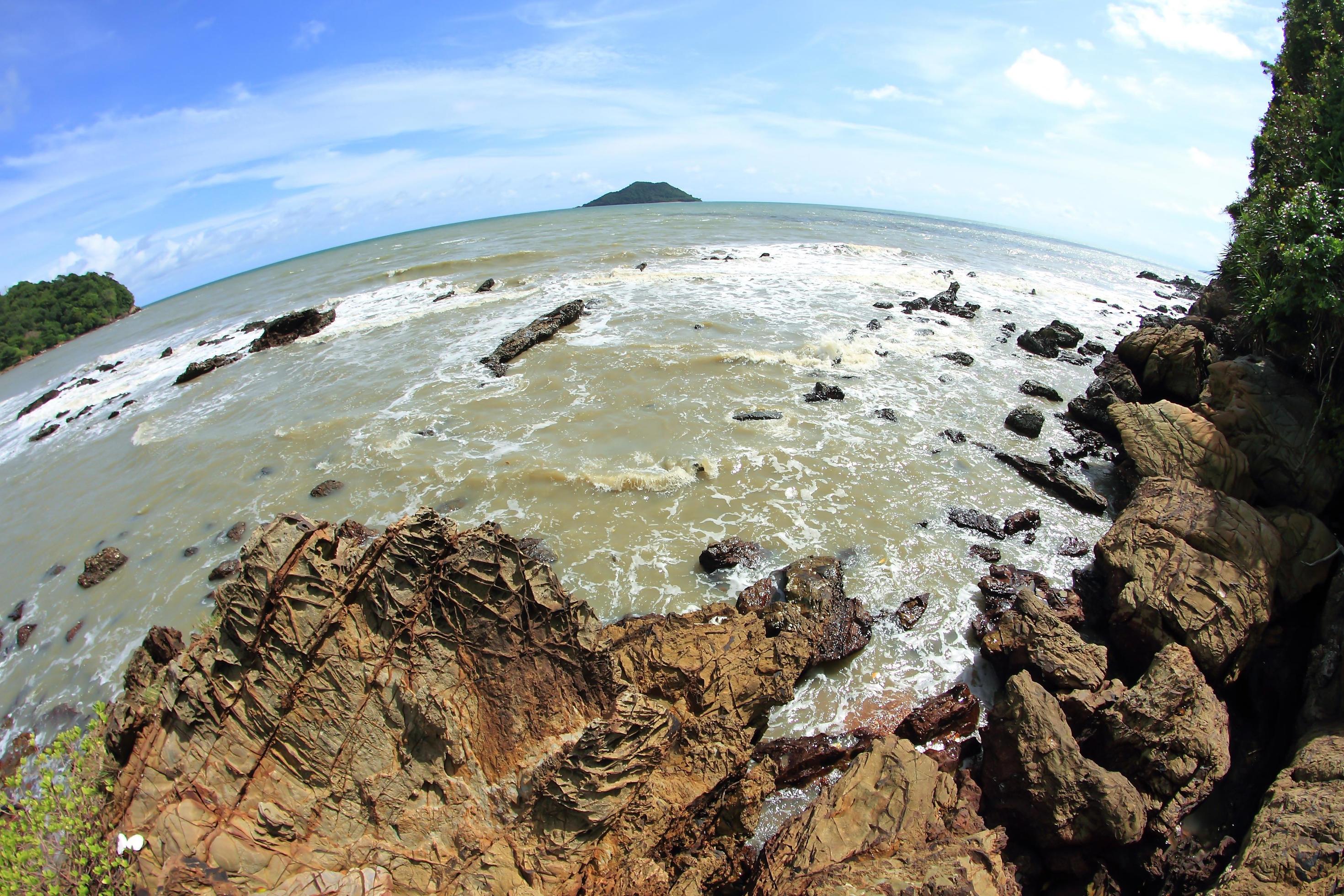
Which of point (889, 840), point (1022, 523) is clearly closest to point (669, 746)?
point (889, 840)

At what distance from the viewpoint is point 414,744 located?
4742mm

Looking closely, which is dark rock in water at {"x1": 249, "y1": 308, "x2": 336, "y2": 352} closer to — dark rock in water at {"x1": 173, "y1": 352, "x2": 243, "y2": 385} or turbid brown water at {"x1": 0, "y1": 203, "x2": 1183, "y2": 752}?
turbid brown water at {"x1": 0, "y1": 203, "x2": 1183, "y2": 752}

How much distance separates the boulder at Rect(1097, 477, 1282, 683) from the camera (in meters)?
6.98

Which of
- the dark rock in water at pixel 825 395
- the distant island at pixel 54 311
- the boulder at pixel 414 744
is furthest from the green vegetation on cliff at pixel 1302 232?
the distant island at pixel 54 311

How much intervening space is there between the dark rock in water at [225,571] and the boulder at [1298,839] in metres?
13.5

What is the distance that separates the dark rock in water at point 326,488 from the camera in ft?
39.4

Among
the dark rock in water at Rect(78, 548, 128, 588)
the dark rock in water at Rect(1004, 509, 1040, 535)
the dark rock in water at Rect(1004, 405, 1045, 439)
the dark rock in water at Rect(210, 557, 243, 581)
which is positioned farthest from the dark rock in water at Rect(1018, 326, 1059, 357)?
the dark rock in water at Rect(78, 548, 128, 588)

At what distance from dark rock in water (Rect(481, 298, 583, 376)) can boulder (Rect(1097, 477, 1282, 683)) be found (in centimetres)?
1575

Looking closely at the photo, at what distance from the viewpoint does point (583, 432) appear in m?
14.0

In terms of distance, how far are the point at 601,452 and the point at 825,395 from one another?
6.35 m

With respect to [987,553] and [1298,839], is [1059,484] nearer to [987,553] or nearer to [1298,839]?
[987,553]

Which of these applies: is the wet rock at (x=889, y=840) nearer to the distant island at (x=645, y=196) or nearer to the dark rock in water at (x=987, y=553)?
the dark rock in water at (x=987, y=553)

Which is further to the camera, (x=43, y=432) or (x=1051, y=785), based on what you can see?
(x=43, y=432)

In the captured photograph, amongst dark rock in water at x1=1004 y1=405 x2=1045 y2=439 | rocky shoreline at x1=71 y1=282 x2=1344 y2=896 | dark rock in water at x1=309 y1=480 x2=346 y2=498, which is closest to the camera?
rocky shoreline at x1=71 y1=282 x2=1344 y2=896
